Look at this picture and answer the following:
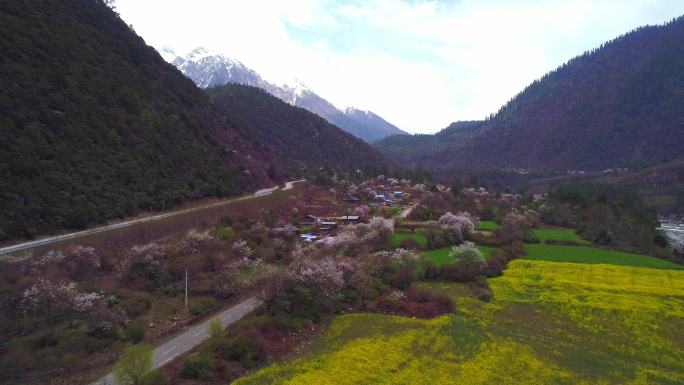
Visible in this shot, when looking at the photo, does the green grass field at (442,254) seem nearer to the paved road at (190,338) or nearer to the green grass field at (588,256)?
the green grass field at (588,256)

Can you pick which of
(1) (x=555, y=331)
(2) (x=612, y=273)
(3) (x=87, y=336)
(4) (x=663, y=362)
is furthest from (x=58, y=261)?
(2) (x=612, y=273)

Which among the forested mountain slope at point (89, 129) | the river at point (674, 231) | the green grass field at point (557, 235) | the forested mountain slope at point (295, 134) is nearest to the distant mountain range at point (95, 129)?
the forested mountain slope at point (89, 129)

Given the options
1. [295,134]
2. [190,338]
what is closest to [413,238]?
[190,338]

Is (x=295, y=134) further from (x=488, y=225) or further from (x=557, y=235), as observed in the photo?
(x=557, y=235)

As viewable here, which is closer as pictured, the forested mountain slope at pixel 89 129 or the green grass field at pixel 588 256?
the forested mountain slope at pixel 89 129

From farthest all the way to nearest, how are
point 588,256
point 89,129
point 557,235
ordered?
point 557,235, point 89,129, point 588,256

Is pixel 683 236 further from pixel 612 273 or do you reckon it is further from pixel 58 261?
pixel 58 261

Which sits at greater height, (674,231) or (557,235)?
(557,235)
